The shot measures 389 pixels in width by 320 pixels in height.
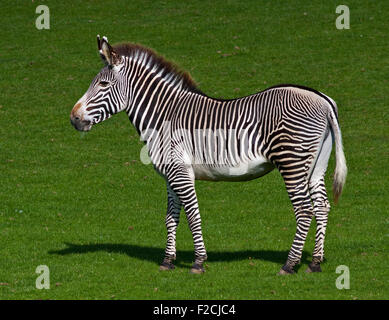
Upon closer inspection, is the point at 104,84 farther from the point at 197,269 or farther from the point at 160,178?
the point at 160,178

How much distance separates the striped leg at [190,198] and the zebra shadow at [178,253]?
0.87 m

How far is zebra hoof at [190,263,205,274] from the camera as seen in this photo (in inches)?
521

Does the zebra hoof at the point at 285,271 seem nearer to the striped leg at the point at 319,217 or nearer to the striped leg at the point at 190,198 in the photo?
the striped leg at the point at 319,217

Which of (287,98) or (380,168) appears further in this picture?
(380,168)

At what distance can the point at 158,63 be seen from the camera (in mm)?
13773

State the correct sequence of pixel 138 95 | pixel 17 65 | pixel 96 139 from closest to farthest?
1. pixel 138 95
2. pixel 96 139
3. pixel 17 65

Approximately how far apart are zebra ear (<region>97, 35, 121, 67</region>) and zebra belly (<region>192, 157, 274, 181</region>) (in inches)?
100

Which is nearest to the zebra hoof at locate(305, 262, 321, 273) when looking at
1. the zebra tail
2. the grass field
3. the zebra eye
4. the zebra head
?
the grass field

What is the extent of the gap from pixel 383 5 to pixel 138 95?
1062 inches

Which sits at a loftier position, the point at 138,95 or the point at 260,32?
the point at 260,32

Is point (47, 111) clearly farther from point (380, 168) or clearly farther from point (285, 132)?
point (285, 132)

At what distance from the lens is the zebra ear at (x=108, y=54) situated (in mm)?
13102

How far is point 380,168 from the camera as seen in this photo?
2206cm

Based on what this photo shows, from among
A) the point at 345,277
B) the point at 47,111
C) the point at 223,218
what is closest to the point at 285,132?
the point at 345,277
